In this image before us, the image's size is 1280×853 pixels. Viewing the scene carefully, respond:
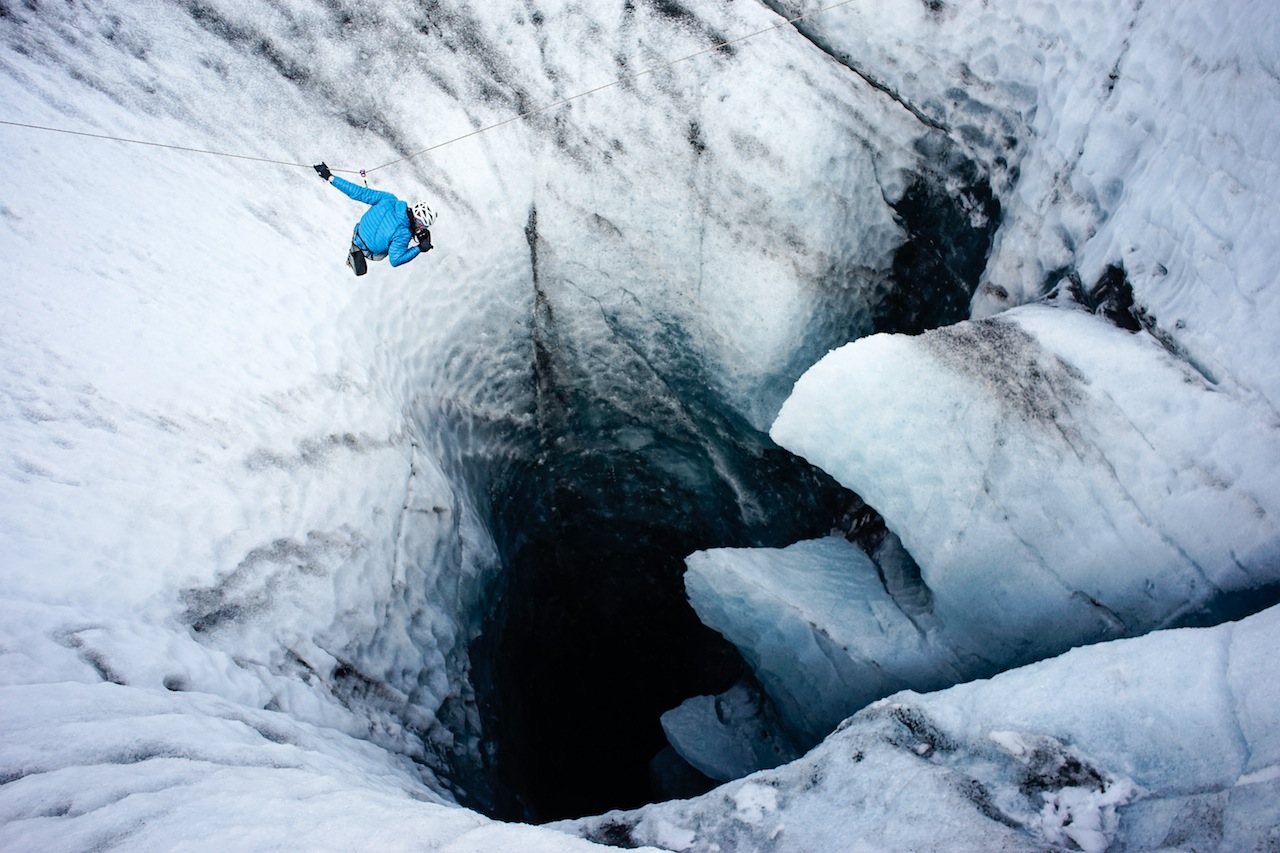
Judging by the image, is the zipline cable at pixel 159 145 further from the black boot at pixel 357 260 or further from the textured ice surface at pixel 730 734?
the textured ice surface at pixel 730 734

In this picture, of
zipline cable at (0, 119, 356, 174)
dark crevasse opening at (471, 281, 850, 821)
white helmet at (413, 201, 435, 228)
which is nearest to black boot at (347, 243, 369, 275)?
white helmet at (413, 201, 435, 228)

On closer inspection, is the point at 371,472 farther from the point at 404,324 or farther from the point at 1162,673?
the point at 1162,673

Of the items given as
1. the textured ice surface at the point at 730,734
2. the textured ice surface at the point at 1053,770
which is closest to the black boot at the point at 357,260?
the textured ice surface at the point at 1053,770

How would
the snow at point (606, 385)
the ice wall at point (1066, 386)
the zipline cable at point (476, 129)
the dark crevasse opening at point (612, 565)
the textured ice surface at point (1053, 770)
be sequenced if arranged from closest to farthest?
the textured ice surface at point (1053, 770) < the snow at point (606, 385) < the ice wall at point (1066, 386) < the zipline cable at point (476, 129) < the dark crevasse opening at point (612, 565)

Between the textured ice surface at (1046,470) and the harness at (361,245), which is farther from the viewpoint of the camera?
the harness at (361,245)

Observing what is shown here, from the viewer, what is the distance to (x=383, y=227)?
10.5 ft

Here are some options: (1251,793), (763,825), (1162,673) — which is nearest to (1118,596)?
(1162,673)

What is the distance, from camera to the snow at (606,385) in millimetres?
Answer: 1883

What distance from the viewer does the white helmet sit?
3230 millimetres

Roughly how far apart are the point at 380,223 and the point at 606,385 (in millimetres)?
1611

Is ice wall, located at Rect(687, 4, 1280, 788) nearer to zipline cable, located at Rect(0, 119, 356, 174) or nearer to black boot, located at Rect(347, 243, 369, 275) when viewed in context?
black boot, located at Rect(347, 243, 369, 275)

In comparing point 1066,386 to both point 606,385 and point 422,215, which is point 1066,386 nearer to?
point 606,385

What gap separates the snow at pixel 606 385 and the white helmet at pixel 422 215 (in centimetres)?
33

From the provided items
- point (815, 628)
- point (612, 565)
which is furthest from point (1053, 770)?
point (612, 565)
